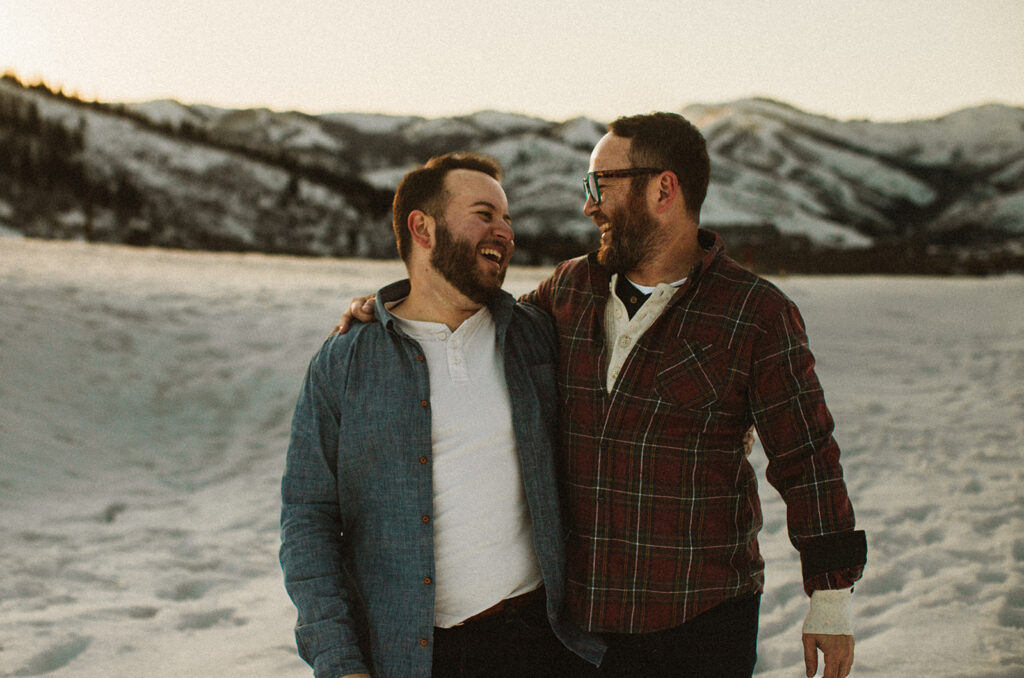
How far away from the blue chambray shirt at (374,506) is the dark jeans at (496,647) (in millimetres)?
67

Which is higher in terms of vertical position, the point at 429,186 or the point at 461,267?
the point at 429,186

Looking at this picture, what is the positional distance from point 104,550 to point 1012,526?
5.94m

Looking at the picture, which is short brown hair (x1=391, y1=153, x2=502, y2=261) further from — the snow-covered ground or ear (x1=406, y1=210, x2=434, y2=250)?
the snow-covered ground

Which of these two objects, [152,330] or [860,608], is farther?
[152,330]

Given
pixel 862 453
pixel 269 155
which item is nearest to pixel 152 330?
pixel 862 453

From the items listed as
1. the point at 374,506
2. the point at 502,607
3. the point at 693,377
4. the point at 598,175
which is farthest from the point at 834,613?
the point at 598,175

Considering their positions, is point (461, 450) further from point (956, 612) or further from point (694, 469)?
point (956, 612)

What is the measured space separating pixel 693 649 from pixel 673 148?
48.8 inches

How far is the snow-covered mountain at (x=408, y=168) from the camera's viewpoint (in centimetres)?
2527

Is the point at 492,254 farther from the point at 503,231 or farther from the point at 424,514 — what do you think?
the point at 424,514

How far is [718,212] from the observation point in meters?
57.8

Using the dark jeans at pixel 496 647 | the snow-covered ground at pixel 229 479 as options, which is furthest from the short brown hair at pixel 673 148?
the snow-covered ground at pixel 229 479

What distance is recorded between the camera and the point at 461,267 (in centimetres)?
195

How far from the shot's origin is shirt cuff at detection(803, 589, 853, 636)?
173cm
